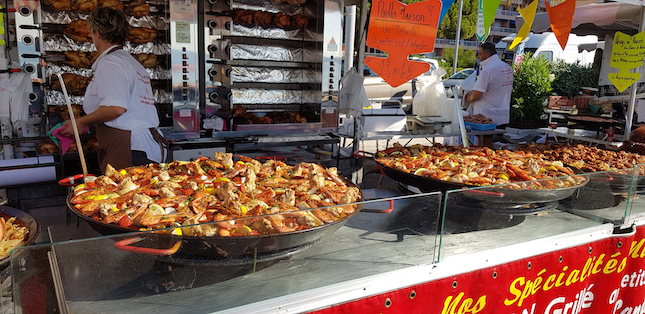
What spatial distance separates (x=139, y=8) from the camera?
16.9 ft

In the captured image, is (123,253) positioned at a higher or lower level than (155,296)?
higher

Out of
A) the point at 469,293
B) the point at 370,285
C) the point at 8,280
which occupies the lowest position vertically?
the point at 469,293

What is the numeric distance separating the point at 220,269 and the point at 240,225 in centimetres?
26

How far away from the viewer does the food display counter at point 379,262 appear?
1465mm

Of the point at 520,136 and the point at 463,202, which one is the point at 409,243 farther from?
the point at 520,136

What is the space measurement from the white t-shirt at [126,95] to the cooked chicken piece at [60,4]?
167 centimetres

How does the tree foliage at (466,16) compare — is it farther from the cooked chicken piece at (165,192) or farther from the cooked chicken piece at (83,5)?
the cooked chicken piece at (165,192)

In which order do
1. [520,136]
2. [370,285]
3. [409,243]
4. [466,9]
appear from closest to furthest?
[370,285], [409,243], [520,136], [466,9]

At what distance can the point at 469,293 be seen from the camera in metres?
2.22

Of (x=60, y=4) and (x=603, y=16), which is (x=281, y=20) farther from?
(x=603, y=16)

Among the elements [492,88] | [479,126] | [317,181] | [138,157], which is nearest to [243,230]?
[317,181]

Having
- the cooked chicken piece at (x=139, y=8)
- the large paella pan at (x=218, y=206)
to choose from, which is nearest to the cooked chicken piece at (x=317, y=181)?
the large paella pan at (x=218, y=206)

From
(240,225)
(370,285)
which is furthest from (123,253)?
(370,285)

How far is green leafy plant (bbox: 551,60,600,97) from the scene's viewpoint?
16.3 metres
